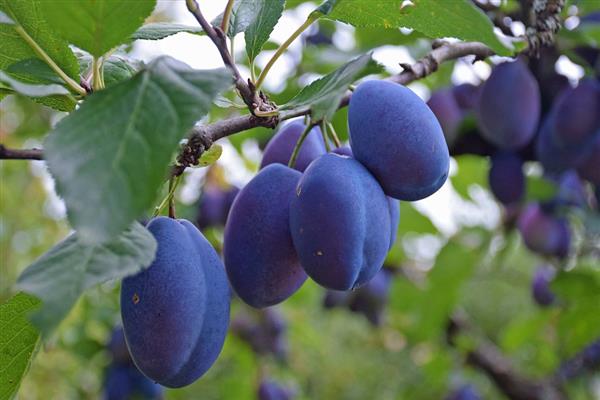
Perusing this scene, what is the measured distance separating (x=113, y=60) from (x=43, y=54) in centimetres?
10

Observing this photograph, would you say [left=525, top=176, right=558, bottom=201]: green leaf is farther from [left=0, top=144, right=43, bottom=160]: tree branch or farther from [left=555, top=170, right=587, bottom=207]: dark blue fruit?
[left=0, top=144, right=43, bottom=160]: tree branch

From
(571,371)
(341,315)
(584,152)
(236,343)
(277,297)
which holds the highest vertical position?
(277,297)

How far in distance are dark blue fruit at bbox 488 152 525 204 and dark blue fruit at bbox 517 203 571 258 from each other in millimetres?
211

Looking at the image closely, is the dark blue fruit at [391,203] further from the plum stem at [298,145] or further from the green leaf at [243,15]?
the green leaf at [243,15]

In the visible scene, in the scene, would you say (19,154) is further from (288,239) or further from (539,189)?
(539,189)

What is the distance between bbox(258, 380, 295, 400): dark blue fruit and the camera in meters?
1.64

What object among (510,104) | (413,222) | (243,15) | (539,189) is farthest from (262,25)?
(413,222)

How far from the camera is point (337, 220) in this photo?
523mm

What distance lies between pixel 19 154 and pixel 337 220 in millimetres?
212

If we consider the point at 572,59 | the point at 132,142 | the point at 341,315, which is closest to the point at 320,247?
the point at 132,142

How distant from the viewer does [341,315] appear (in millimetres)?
3775

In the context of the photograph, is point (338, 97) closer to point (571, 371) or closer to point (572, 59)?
point (572, 59)

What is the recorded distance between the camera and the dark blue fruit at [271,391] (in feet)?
5.40

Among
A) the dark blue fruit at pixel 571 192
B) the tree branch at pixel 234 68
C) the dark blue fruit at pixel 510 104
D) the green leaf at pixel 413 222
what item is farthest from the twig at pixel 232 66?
the green leaf at pixel 413 222
